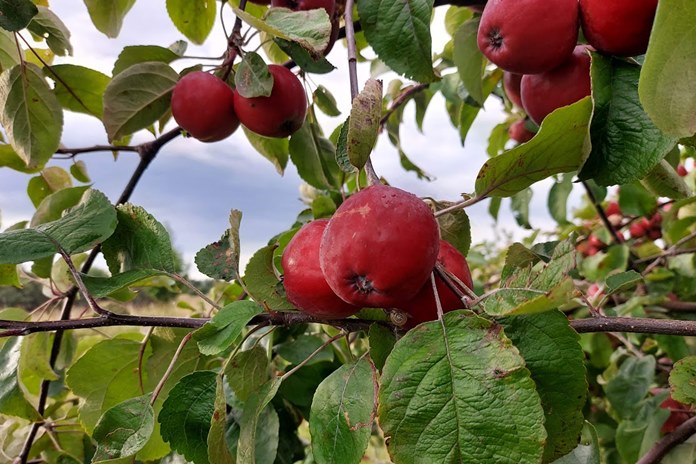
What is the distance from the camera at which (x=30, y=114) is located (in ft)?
3.34

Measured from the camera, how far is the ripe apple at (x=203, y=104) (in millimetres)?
893

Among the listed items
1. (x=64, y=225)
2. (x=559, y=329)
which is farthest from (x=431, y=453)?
(x=64, y=225)

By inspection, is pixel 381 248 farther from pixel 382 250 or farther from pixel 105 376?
pixel 105 376

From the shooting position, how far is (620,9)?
52cm

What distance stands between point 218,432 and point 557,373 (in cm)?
33

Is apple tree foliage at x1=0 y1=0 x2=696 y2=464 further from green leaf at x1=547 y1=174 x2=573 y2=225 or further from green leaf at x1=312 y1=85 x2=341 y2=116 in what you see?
green leaf at x1=547 y1=174 x2=573 y2=225

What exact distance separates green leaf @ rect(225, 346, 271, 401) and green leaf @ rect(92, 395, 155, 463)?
11 cm

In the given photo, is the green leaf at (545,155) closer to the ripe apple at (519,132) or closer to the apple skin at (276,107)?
the apple skin at (276,107)

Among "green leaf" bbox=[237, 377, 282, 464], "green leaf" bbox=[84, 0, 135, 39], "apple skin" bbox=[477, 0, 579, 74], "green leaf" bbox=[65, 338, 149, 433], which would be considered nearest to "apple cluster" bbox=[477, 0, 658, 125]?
"apple skin" bbox=[477, 0, 579, 74]

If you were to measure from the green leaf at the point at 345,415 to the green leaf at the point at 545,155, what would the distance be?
8.7 inches

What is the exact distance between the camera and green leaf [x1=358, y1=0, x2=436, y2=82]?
705mm

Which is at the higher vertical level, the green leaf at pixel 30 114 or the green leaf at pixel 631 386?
the green leaf at pixel 30 114

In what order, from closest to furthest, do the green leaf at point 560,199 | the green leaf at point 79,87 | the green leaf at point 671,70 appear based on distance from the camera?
the green leaf at point 671,70
the green leaf at point 79,87
the green leaf at point 560,199

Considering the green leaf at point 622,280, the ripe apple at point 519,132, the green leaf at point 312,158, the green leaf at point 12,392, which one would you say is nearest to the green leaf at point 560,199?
the ripe apple at point 519,132
